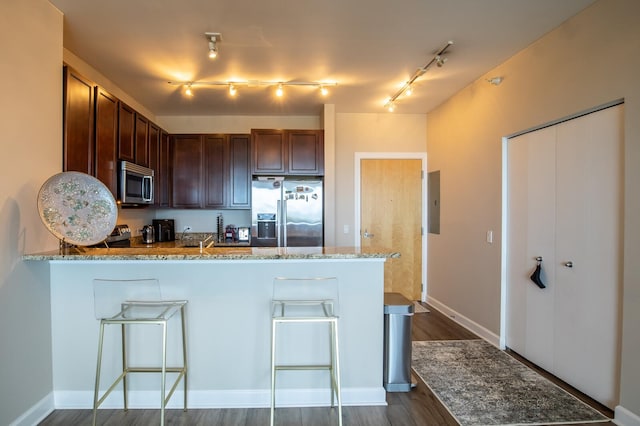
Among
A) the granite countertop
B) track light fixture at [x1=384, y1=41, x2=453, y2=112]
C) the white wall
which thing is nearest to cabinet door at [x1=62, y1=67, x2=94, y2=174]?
the white wall

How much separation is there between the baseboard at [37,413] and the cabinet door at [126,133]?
6.54ft

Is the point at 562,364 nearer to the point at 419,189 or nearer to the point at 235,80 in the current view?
the point at 419,189

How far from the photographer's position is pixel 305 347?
233cm

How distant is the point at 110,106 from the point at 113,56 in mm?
464

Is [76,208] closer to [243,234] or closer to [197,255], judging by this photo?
[197,255]

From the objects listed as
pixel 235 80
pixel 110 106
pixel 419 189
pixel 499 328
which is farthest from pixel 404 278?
pixel 110 106

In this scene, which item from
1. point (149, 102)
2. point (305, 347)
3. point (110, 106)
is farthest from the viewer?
point (149, 102)

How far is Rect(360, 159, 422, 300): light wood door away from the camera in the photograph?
15.6 ft

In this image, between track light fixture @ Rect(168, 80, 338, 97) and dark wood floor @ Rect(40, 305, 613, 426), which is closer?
dark wood floor @ Rect(40, 305, 613, 426)

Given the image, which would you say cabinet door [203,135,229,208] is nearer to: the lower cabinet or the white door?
the lower cabinet

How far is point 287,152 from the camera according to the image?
4293 mm

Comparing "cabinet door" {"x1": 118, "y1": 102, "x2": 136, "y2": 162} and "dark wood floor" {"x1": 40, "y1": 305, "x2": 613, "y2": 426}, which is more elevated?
"cabinet door" {"x1": 118, "y1": 102, "x2": 136, "y2": 162}

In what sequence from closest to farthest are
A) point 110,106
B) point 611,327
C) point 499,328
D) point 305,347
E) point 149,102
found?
point 611,327, point 305,347, point 110,106, point 499,328, point 149,102

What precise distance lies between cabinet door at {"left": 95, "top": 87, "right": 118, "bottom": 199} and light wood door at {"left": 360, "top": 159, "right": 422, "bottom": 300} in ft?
9.86
